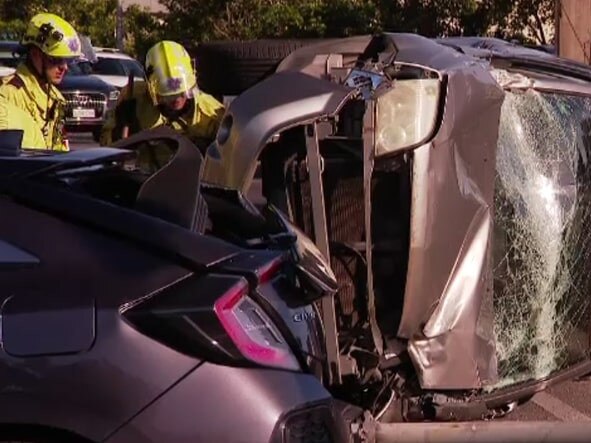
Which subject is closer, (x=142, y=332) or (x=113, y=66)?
(x=142, y=332)

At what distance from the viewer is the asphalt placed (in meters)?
5.85

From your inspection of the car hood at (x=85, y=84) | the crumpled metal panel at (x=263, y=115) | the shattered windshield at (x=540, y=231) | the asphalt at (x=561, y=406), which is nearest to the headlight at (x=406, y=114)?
the crumpled metal panel at (x=263, y=115)

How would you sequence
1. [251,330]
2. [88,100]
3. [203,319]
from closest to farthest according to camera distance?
[203,319] < [251,330] < [88,100]

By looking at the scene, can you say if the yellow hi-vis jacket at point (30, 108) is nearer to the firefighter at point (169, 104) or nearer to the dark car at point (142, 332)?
the firefighter at point (169, 104)

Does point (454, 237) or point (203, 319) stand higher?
point (203, 319)

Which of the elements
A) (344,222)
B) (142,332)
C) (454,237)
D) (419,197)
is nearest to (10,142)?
(142,332)

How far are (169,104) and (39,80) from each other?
70 cm

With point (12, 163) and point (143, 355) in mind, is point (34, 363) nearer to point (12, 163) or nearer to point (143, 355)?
point (143, 355)

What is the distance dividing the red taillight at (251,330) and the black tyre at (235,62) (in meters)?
3.57

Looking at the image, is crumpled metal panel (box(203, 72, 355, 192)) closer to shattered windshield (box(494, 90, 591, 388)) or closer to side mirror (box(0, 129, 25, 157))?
shattered windshield (box(494, 90, 591, 388))

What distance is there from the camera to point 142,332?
3.14 meters

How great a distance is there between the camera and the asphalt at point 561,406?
5852mm

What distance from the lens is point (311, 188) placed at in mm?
4559

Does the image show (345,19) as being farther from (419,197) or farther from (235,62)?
(419,197)
